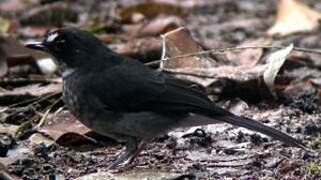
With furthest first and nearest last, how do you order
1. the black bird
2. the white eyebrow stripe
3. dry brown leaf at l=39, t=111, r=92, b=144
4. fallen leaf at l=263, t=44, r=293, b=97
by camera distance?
fallen leaf at l=263, t=44, r=293, b=97 → dry brown leaf at l=39, t=111, r=92, b=144 → the white eyebrow stripe → the black bird

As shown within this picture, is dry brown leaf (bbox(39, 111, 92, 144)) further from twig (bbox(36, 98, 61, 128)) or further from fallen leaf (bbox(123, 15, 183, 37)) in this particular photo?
fallen leaf (bbox(123, 15, 183, 37))

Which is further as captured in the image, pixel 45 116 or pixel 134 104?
pixel 45 116

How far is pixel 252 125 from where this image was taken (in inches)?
195

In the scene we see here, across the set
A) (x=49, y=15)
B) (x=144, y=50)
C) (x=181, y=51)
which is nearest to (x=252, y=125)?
(x=181, y=51)

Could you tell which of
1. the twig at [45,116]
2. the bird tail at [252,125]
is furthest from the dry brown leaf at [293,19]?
the bird tail at [252,125]

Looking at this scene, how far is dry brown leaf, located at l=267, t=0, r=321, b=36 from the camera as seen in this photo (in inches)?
337

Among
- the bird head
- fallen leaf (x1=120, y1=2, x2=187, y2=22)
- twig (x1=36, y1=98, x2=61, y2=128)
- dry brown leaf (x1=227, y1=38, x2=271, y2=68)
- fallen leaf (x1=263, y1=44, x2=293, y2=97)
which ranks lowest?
twig (x1=36, y1=98, x2=61, y2=128)

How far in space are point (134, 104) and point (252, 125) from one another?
63 centimetres

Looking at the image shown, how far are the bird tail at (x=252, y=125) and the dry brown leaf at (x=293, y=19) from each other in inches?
146

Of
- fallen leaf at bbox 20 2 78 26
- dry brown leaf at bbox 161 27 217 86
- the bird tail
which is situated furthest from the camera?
fallen leaf at bbox 20 2 78 26

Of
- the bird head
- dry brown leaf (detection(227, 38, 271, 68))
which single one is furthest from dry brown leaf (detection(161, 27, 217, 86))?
the bird head

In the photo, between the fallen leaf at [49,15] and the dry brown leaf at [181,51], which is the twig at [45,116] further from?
the fallen leaf at [49,15]

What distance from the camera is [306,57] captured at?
7.45m

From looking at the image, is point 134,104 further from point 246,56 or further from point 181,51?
point 246,56
